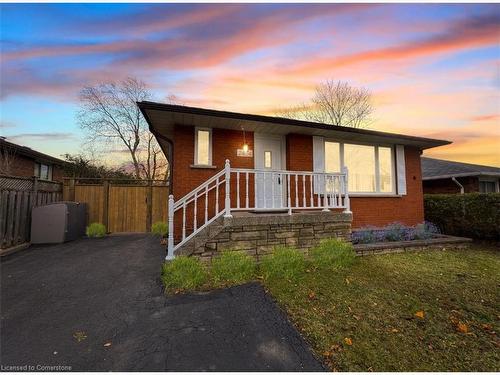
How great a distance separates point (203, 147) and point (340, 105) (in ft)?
56.5

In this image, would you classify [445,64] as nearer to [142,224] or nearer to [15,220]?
[142,224]

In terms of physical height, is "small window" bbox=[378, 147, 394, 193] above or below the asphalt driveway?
above

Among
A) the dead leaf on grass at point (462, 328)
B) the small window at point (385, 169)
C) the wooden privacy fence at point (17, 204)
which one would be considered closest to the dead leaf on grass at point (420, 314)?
the dead leaf on grass at point (462, 328)

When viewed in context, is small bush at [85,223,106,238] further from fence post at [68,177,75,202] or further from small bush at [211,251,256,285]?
small bush at [211,251,256,285]

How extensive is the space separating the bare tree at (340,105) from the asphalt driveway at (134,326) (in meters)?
19.2

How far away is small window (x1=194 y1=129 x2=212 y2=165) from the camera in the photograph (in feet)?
21.1

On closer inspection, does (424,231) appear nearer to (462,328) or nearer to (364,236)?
(364,236)

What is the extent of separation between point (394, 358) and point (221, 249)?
3.17 m

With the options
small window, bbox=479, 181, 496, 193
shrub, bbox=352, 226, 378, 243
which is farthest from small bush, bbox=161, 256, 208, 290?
small window, bbox=479, 181, 496, 193

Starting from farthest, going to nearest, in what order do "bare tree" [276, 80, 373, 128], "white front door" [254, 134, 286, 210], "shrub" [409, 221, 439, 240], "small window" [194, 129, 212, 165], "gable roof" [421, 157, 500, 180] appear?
"bare tree" [276, 80, 373, 128]
"gable roof" [421, 157, 500, 180]
"shrub" [409, 221, 439, 240]
"white front door" [254, 134, 286, 210]
"small window" [194, 129, 212, 165]

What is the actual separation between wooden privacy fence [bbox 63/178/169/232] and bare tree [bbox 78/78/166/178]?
8.34 metres

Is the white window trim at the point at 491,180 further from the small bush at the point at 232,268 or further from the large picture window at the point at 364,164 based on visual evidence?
the small bush at the point at 232,268

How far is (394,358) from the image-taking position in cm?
230

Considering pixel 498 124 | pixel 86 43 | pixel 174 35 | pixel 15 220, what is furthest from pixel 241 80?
pixel 498 124
